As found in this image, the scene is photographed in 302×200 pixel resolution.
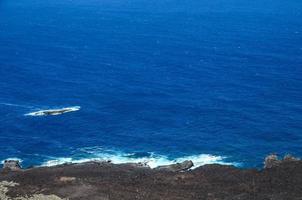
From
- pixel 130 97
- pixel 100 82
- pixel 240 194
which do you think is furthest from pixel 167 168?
pixel 100 82

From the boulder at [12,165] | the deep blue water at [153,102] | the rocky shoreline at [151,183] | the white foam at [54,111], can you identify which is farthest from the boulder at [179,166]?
the white foam at [54,111]

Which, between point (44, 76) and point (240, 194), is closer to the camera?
point (240, 194)

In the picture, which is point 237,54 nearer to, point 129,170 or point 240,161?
point 240,161

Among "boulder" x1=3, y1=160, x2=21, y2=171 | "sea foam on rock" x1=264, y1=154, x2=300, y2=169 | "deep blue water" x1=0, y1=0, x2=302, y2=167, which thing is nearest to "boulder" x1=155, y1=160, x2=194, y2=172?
"deep blue water" x1=0, y1=0, x2=302, y2=167

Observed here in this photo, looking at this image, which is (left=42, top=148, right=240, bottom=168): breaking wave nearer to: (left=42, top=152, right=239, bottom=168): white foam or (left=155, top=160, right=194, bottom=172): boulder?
(left=42, top=152, right=239, bottom=168): white foam

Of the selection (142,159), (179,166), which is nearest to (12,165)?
(142,159)

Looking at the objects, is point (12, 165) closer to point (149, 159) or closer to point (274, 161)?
point (149, 159)

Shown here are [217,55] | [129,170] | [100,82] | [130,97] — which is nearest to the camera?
[129,170]
